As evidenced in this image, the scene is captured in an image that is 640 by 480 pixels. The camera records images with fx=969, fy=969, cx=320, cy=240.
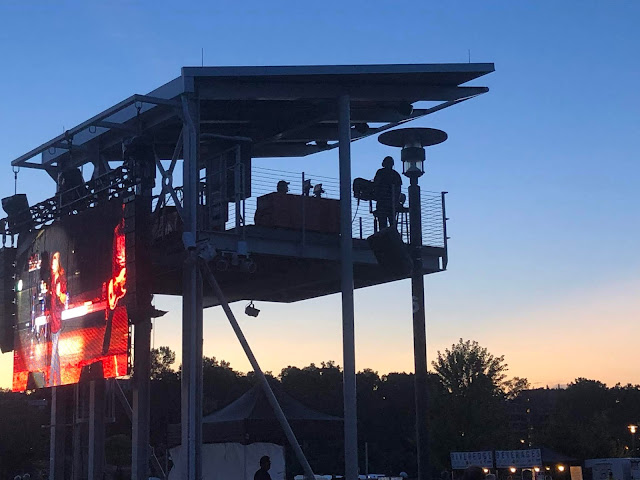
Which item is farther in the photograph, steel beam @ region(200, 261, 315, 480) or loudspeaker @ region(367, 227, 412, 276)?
steel beam @ region(200, 261, 315, 480)

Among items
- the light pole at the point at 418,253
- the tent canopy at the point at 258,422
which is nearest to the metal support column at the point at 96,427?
the tent canopy at the point at 258,422

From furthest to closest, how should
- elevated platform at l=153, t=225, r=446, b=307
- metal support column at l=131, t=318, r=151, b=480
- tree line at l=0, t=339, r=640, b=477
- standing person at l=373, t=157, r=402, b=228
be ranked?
tree line at l=0, t=339, r=640, b=477 → standing person at l=373, t=157, r=402, b=228 → elevated platform at l=153, t=225, r=446, b=307 → metal support column at l=131, t=318, r=151, b=480

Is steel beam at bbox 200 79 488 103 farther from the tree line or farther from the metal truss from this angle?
the tree line

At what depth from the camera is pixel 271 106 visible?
22.3 metres

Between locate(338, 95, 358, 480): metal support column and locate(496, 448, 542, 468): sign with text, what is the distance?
16.7 meters

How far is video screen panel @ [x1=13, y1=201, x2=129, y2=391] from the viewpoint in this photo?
764 inches

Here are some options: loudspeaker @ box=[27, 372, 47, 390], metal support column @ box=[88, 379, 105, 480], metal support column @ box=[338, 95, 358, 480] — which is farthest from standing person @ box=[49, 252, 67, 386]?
metal support column @ box=[338, 95, 358, 480]

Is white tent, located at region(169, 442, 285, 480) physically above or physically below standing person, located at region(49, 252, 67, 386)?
below

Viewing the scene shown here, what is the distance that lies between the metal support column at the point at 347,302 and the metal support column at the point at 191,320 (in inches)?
118

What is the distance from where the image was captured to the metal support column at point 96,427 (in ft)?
71.1

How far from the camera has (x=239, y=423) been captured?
2056 cm

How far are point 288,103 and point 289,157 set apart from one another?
15.4 ft

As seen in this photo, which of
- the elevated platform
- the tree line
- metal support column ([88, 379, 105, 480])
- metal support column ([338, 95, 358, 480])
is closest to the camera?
metal support column ([338, 95, 358, 480])

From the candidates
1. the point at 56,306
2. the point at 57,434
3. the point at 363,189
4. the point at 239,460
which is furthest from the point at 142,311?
the point at 57,434
